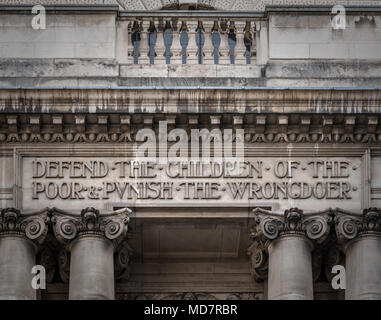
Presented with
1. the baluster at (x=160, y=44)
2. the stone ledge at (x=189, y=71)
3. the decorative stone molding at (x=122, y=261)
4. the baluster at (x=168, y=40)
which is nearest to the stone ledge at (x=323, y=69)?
the stone ledge at (x=189, y=71)

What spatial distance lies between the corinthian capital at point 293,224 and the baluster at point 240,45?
3.33 metres

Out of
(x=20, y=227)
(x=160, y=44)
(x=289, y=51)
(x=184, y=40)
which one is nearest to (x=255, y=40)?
(x=289, y=51)

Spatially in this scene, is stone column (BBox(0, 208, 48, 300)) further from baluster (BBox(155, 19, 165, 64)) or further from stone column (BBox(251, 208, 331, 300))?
stone column (BBox(251, 208, 331, 300))

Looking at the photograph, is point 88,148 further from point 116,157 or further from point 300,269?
point 300,269

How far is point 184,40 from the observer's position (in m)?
41.6

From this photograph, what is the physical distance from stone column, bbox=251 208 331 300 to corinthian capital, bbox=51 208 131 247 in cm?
255

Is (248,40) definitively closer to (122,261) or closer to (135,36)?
(135,36)

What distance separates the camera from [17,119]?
1564 inches

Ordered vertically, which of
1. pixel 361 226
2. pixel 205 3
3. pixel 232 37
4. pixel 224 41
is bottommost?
pixel 361 226

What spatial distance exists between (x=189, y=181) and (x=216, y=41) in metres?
3.15

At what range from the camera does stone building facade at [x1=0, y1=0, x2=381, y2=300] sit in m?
39.2

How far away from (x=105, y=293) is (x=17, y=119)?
3.78 m

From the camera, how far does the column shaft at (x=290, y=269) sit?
38812 millimetres

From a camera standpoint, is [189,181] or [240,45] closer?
[189,181]
